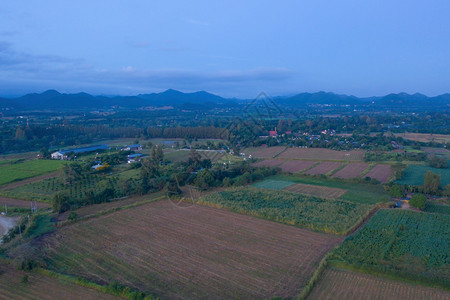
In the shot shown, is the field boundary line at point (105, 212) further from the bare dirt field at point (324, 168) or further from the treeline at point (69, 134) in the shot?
the treeline at point (69, 134)

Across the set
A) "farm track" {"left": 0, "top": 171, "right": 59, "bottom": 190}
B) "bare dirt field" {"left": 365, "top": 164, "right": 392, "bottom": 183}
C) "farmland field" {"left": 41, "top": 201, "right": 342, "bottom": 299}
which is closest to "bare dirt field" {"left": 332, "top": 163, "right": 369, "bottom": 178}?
"bare dirt field" {"left": 365, "top": 164, "right": 392, "bottom": 183}

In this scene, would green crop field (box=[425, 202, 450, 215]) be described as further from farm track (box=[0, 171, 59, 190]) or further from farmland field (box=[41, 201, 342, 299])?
farm track (box=[0, 171, 59, 190])

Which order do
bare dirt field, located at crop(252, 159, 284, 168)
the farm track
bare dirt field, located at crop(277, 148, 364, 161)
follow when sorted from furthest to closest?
bare dirt field, located at crop(277, 148, 364, 161), bare dirt field, located at crop(252, 159, 284, 168), the farm track

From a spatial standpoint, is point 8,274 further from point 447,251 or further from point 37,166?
point 37,166

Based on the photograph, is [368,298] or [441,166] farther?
[441,166]

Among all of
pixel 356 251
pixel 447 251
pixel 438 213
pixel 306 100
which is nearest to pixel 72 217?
pixel 356 251

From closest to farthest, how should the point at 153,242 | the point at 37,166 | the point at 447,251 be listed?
the point at 447,251 < the point at 153,242 < the point at 37,166
